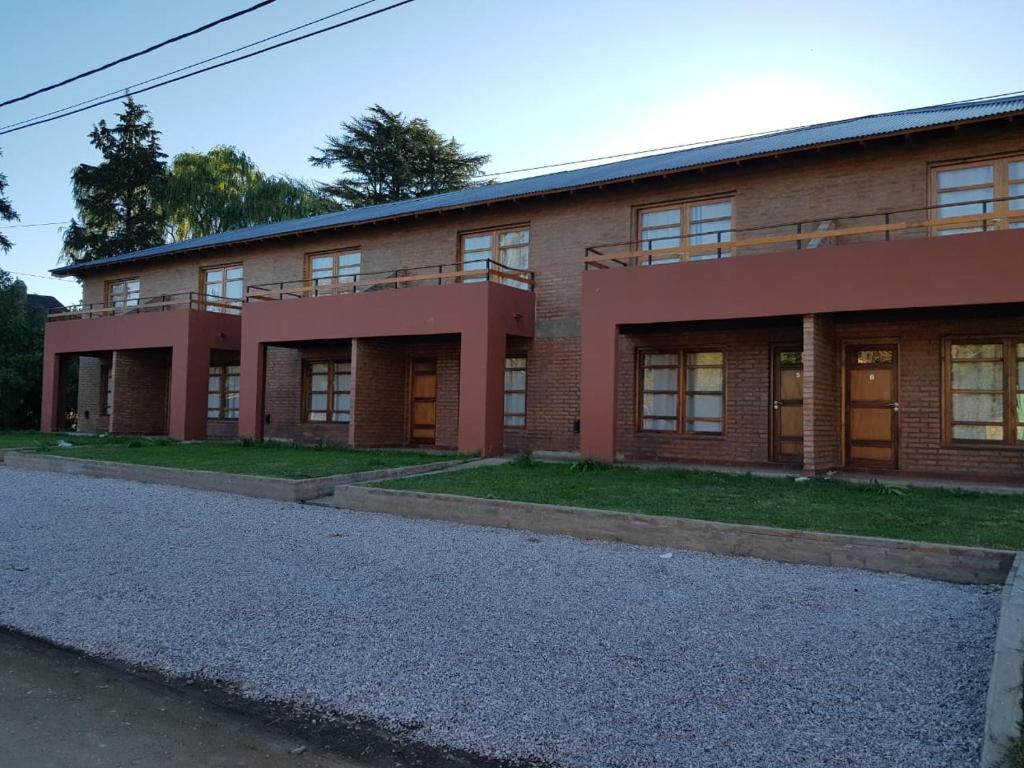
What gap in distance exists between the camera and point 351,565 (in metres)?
6.98

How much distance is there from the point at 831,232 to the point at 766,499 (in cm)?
475

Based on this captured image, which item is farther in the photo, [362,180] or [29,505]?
[362,180]

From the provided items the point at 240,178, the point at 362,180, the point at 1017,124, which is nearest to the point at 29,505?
the point at 1017,124

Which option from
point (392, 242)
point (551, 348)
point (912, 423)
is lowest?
point (912, 423)

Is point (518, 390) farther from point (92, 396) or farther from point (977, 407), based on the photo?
point (92, 396)

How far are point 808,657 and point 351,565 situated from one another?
416 centimetres

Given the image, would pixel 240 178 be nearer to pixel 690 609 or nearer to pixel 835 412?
pixel 835 412

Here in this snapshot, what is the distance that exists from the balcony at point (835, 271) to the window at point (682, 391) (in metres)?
2.01

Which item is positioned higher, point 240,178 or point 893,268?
point 240,178

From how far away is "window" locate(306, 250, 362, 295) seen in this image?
65.6 ft

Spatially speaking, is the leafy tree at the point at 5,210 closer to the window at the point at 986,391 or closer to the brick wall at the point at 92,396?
the brick wall at the point at 92,396

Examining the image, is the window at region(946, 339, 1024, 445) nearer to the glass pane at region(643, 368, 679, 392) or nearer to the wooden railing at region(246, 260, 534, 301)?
the glass pane at region(643, 368, 679, 392)

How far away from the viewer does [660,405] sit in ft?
50.7

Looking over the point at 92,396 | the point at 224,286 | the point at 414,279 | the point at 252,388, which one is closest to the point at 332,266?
the point at 252,388
